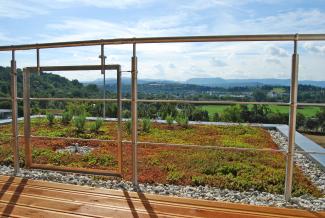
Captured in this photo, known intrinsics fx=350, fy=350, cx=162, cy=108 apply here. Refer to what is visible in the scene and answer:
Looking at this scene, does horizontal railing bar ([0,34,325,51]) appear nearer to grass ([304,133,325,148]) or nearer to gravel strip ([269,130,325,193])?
gravel strip ([269,130,325,193])

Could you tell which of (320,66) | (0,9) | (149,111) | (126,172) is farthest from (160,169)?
(149,111)

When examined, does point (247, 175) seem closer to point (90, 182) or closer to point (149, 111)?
point (90, 182)

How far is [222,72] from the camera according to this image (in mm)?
4527

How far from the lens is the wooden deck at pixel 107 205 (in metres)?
2.18

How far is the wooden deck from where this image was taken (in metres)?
2.18

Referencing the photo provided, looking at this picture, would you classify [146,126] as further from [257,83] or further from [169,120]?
[257,83]

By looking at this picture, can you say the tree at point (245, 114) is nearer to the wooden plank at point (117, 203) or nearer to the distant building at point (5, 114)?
the distant building at point (5, 114)

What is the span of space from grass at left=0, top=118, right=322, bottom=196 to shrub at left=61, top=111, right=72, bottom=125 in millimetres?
1432

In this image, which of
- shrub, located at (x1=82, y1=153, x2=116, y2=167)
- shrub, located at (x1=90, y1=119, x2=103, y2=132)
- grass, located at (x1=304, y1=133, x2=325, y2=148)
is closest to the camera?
shrub, located at (x1=82, y1=153, x2=116, y2=167)

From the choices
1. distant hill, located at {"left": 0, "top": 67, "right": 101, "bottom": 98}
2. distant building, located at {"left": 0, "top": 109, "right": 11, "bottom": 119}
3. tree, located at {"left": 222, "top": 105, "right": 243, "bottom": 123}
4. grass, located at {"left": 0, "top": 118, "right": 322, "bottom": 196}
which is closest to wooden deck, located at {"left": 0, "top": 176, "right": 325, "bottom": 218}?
grass, located at {"left": 0, "top": 118, "right": 322, "bottom": 196}

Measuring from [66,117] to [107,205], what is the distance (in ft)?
22.3

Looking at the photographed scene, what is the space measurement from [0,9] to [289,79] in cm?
430

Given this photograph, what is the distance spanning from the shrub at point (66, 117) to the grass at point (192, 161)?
56.4 inches

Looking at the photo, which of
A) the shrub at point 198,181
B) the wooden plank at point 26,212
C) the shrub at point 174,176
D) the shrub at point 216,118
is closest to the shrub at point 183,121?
the shrub at point 216,118
